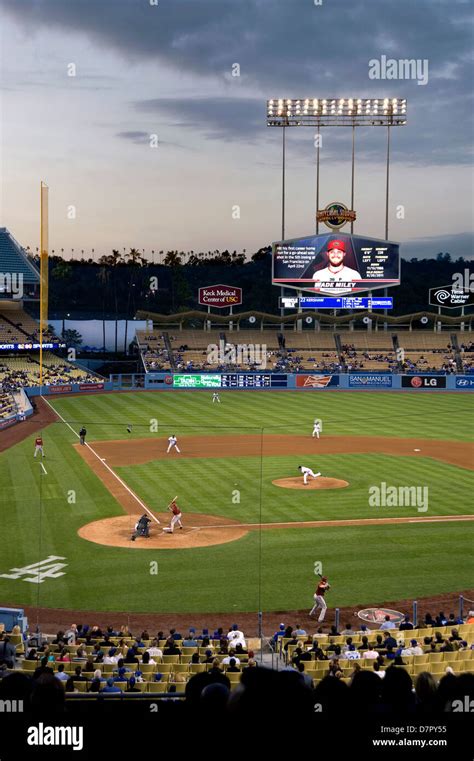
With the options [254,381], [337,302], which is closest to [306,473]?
[254,381]

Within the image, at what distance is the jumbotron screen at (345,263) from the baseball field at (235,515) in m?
30.6

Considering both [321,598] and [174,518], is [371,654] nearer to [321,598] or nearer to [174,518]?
[321,598]

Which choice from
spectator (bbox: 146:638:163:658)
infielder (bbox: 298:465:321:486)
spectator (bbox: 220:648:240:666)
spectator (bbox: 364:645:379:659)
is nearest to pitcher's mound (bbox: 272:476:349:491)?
infielder (bbox: 298:465:321:486)

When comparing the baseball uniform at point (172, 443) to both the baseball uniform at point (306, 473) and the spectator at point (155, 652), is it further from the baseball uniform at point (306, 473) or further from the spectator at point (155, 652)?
the spectator at point (155, 652)

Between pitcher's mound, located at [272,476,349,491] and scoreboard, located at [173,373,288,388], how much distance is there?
43.7 m

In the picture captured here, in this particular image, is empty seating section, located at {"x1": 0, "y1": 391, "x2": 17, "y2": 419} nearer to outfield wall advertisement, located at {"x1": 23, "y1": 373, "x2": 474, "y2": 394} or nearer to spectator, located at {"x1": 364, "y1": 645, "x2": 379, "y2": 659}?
outfield wall advertisement, located at {"x1": 23, "y1": 373, "x2": 474, "y2": 394}

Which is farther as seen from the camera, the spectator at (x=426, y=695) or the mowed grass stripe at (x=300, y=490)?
the mowed grass stripe at (x=300, y=490)

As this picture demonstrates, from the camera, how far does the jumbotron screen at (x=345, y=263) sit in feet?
261

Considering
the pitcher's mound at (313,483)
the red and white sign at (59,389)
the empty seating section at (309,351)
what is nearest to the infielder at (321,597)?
the pitcher's mound at (313,483)

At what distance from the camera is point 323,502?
3000 centimetres

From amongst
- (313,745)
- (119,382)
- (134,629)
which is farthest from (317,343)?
(313,745)

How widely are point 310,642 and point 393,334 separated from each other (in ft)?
258

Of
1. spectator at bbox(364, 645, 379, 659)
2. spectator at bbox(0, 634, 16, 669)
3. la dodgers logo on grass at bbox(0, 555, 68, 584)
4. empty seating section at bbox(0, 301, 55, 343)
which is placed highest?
empty seating section at bbox(0, 301, 55, 343)

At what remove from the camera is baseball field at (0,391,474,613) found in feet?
68.8
